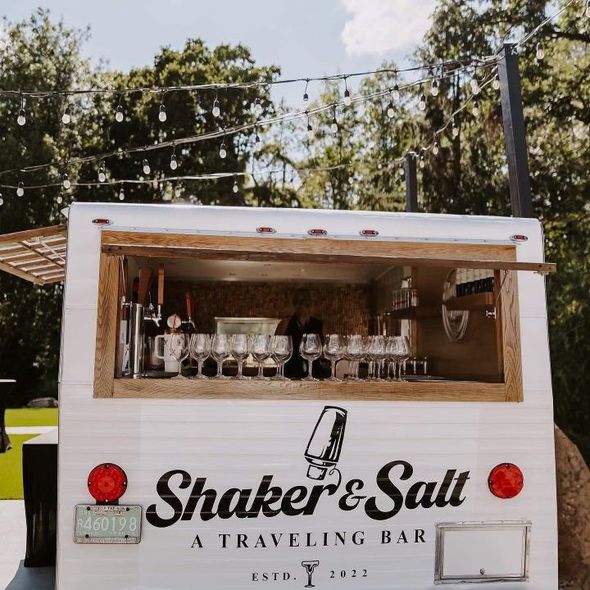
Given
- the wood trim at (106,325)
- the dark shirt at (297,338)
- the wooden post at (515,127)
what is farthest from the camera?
the wooden post at (515,127)

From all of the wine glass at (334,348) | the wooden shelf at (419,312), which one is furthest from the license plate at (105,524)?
the wooden shelf at (419,312)

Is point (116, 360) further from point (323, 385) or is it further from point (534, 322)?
point (534, 322)

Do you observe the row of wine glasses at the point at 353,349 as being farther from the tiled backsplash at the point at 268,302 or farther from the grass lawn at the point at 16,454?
the tiled backsplash at the point at 268,302

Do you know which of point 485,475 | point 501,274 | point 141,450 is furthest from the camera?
point 501,274

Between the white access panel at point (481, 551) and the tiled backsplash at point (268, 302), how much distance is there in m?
5.72

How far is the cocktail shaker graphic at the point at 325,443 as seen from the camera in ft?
10.6

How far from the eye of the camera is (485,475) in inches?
132

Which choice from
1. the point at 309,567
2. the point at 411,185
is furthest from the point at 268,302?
the point at 309,567

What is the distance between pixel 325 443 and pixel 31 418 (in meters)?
12.3

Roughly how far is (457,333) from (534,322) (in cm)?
177

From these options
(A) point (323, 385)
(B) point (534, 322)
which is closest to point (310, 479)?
(A) point (323, 385)

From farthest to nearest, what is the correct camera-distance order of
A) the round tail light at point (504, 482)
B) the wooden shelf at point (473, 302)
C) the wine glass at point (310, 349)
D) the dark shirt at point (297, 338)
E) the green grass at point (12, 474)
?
the green grass at point (12, 474)
the dark shirt at point (297, 338)
the wooden shelf at point (473, 302)
the wine glass at point (310, 349)
the round tail light at point (504, 482)

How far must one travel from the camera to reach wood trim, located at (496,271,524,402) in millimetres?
3436

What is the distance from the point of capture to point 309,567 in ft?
10.5
